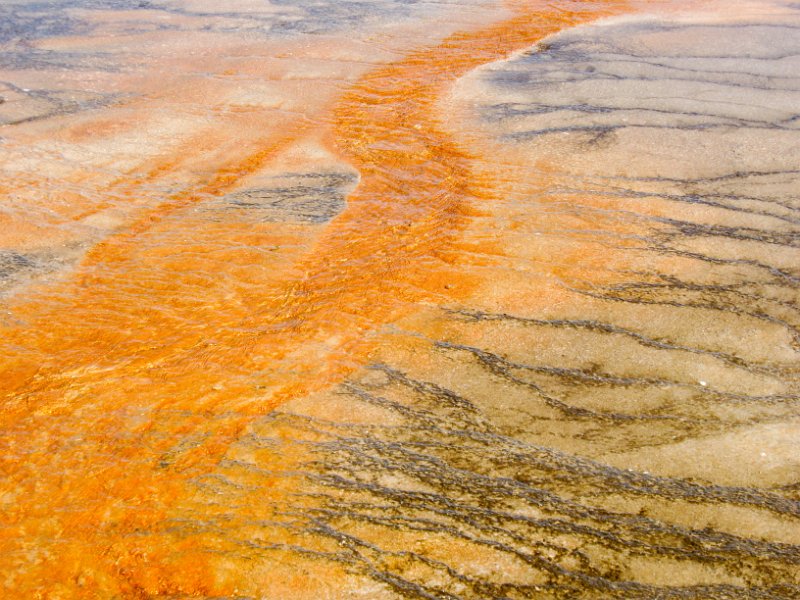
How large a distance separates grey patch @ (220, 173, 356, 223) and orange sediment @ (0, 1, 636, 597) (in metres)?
0.13

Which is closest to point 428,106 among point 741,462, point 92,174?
point 92,174

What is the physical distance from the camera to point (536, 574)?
2.06 metres

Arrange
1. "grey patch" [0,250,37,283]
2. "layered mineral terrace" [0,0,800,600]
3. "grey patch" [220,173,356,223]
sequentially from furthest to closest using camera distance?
"grey patch" [220,173,356,223] < "grey patch" [0,250,37,283] < "layered mineral terrace" [0,0,800,600]

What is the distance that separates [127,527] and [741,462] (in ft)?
6.85

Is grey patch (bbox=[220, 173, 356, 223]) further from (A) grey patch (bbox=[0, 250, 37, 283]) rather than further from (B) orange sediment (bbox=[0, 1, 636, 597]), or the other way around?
(A) grey patch (bbox=[0, 250, 37, 283])

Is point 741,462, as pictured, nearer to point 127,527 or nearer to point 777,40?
point 127,527

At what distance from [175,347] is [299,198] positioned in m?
1.54

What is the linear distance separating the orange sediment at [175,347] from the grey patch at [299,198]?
13 cm

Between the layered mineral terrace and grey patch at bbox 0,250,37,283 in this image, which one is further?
grey patch at bbox 0,250,37,283

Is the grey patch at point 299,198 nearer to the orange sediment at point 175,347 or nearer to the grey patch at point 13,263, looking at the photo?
the orange sediment at point 175,347

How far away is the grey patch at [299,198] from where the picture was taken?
4.13 metres

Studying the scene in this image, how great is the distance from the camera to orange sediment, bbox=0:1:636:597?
2240 millimetres

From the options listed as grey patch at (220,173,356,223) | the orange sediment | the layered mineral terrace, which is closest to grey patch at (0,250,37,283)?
the layered mineral terrace

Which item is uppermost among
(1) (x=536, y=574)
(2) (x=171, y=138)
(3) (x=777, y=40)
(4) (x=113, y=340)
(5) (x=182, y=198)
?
(3) (x=777, y=40)
